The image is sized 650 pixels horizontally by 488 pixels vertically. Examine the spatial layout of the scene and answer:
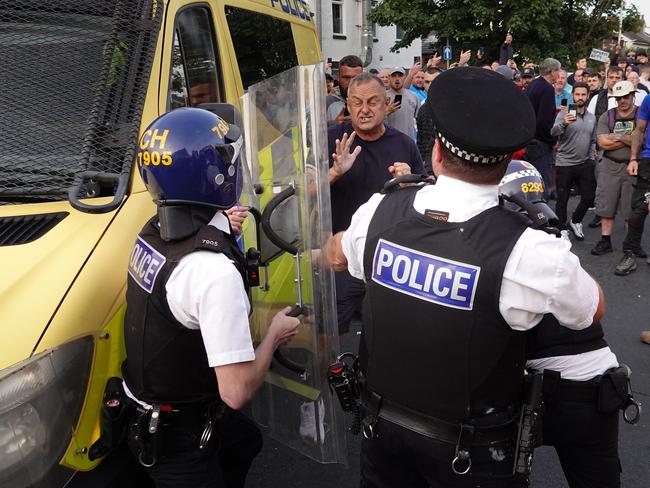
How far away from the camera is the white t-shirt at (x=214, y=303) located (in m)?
1.64

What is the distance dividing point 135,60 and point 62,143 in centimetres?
46

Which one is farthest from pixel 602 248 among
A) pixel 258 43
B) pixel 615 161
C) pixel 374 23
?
pixel 374 23

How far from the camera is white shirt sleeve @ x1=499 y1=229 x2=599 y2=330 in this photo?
1.52 metres

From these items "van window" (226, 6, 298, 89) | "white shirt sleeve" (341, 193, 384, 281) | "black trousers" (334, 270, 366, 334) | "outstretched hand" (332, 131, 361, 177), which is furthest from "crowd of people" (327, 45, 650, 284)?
"white shirt sleeve" (341, 193, 384, 281)

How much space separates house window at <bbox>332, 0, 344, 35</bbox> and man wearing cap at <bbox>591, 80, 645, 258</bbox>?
941 inches

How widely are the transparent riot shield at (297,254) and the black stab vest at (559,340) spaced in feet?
2.36

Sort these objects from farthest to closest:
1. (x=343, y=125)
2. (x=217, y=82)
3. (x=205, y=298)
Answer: (x=343, y=125), (x=217, y=82), (x=205, y=298)

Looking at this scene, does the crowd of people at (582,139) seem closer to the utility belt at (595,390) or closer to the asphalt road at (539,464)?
the asphalt road at (539,464)

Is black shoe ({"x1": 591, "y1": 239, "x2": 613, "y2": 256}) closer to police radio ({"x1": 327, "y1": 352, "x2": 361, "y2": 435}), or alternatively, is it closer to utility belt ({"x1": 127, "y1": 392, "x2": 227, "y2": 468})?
police radio ({"x1": 327, "y1": 352, "x2": 361, "y2": 435})

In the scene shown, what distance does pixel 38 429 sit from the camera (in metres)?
1.62

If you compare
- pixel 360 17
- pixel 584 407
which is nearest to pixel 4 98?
pixel 584 407

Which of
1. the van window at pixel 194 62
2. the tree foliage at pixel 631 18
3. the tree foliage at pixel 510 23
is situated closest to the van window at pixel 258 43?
the van window at pixel 194 62

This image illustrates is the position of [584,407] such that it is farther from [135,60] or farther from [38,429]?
[135,60]

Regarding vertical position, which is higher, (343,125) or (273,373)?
(343,125)
